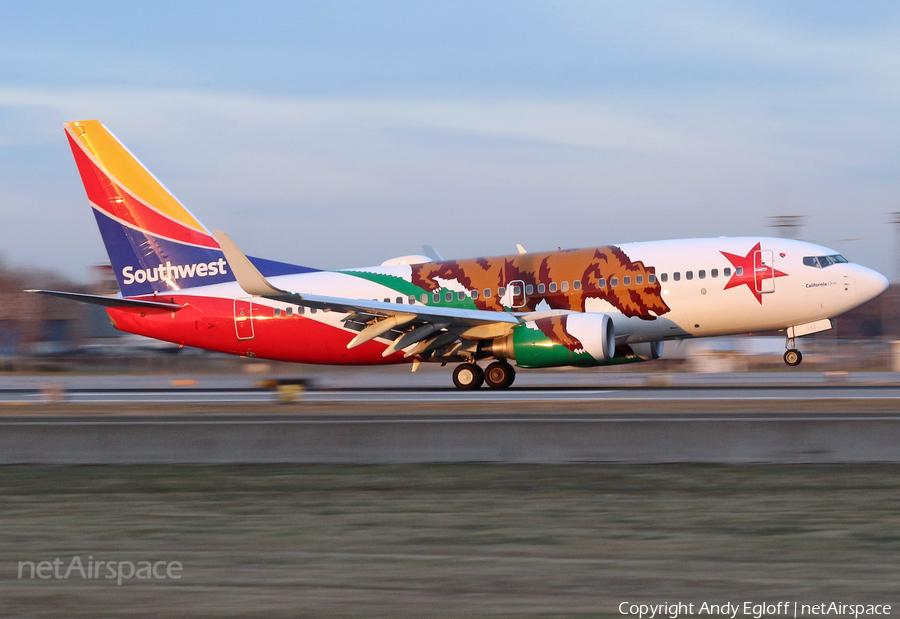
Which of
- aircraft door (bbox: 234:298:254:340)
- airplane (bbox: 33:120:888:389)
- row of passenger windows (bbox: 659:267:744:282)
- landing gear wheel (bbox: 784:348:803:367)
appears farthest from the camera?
aircraft door (bbox: 234:298:254:340)

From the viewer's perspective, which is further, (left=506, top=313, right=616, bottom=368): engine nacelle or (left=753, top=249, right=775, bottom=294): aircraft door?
(left=753, top=249, right=775, bottom=294): aircraft door

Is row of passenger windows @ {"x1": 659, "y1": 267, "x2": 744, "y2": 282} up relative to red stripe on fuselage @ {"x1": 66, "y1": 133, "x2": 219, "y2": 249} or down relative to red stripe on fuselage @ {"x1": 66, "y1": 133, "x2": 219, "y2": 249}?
down

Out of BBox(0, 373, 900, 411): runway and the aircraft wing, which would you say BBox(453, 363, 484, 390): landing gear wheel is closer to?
BBox(0, 373, 900, 411): runway

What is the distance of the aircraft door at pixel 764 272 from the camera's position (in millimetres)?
24250

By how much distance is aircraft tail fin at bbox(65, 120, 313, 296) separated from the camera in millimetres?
28078

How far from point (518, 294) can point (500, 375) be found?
7.41ft

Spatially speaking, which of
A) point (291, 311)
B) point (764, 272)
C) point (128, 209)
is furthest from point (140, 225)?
point (764, 272)

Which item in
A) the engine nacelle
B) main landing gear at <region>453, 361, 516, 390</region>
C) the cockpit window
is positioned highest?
the cockpit window

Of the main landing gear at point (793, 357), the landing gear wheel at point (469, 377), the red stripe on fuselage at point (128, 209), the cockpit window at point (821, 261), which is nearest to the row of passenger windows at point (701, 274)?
the cockpit window at point (821, 261)

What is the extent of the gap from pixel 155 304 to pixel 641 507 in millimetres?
21117

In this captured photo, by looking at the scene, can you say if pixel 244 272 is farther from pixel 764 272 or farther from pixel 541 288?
pixel 764 272

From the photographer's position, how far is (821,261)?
24.6m

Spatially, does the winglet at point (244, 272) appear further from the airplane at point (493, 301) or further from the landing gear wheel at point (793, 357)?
the landing gear wheel at point (793, 357)

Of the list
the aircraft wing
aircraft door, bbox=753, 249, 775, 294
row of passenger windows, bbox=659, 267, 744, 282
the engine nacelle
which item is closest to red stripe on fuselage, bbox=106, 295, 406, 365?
the aircraft wing
